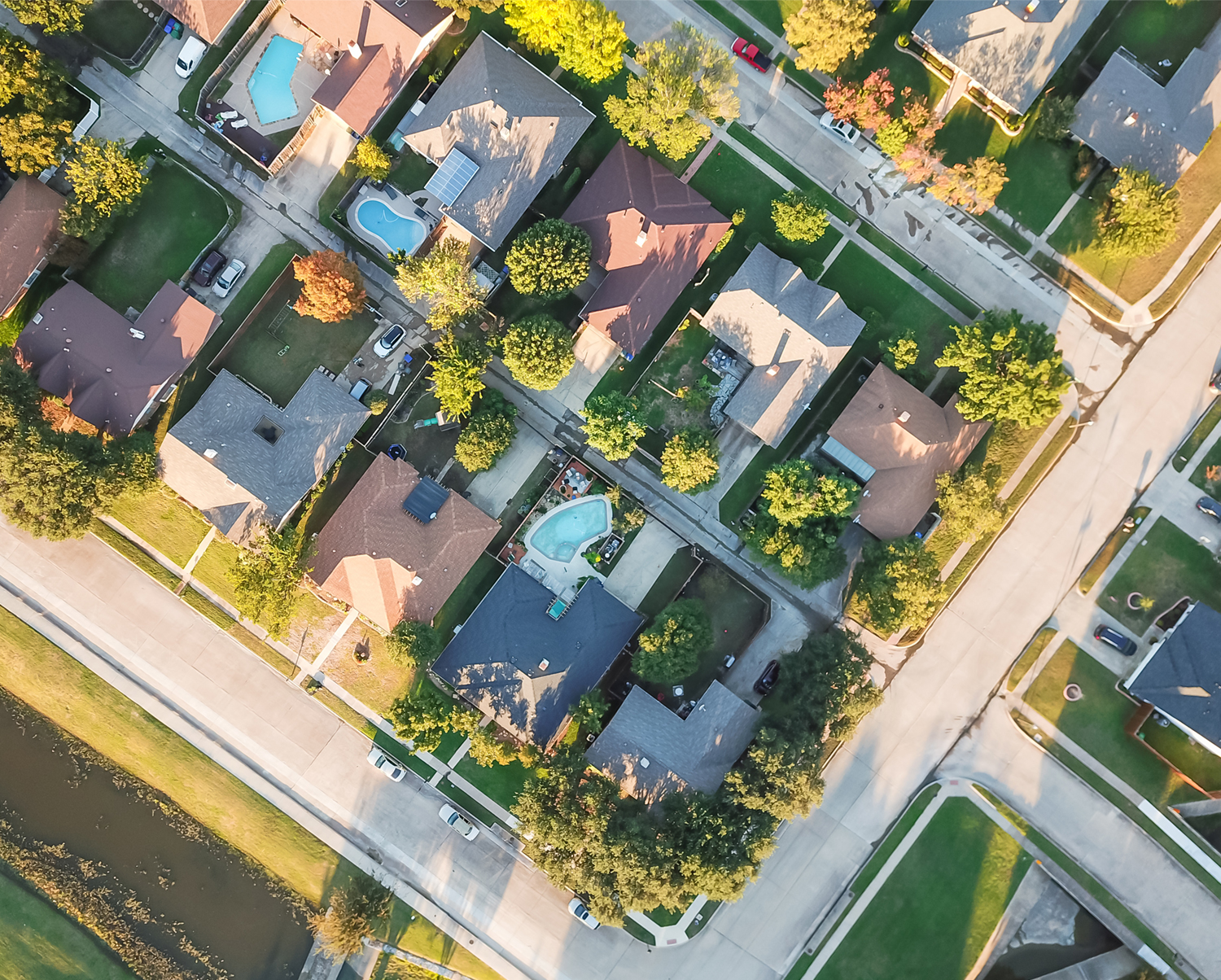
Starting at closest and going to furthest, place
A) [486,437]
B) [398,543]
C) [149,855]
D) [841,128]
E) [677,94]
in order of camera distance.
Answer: [677,94], [486,437], [398,543], [841,128], [149,855]

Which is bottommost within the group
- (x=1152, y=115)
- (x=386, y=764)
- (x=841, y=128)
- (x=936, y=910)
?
(x=386, y=764)

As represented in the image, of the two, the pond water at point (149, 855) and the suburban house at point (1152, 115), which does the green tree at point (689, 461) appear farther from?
the pond water at point (149, 855)

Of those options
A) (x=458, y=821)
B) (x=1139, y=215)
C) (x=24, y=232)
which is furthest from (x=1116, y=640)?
(x=24, y=232)

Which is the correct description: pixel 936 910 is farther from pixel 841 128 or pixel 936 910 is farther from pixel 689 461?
pixel 841 128

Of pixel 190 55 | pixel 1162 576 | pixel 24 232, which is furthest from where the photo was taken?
pixel 1162 576

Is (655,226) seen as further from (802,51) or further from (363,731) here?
(363,731)

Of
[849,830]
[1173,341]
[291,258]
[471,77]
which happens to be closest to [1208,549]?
[1173,341]
